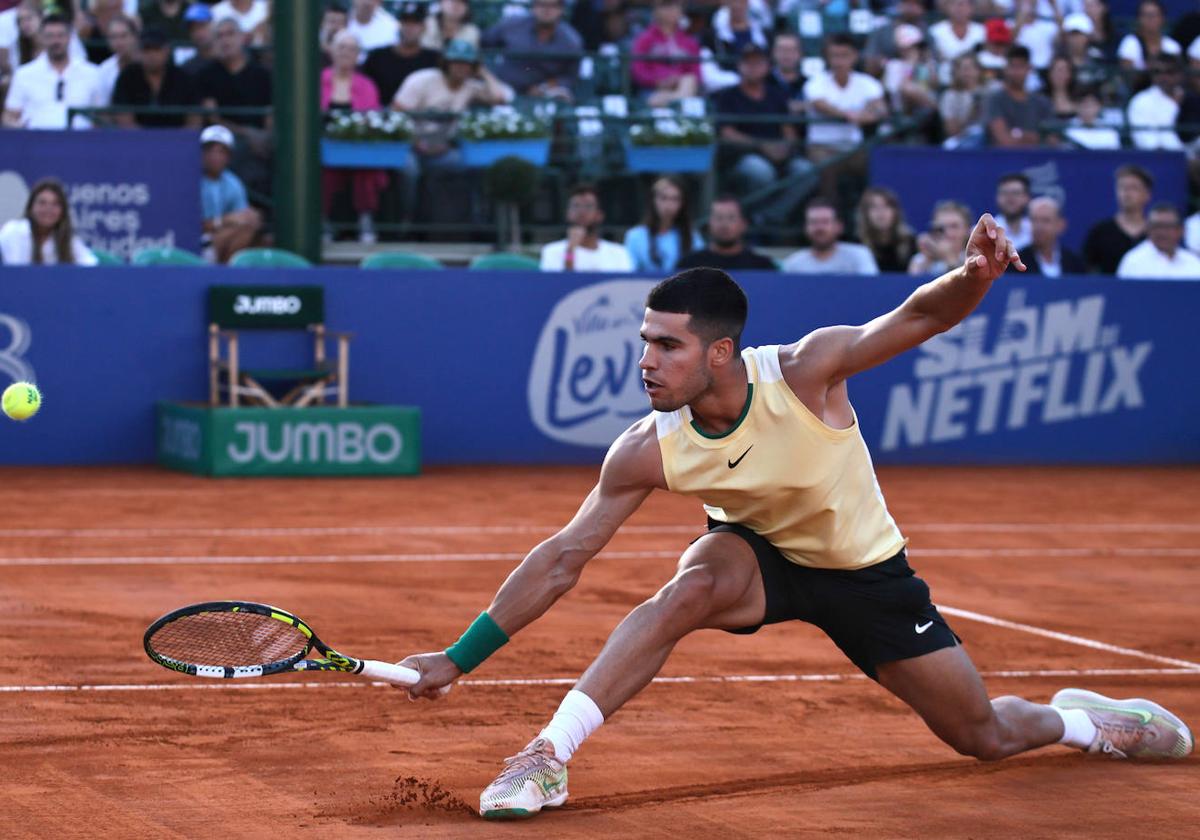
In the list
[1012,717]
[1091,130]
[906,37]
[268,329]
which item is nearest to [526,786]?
[1012,717]

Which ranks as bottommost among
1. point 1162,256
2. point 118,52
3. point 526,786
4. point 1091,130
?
point 526,786

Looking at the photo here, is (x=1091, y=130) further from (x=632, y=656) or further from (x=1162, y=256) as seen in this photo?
(x=632, y=656)

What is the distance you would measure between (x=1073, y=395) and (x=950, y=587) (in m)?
6.52

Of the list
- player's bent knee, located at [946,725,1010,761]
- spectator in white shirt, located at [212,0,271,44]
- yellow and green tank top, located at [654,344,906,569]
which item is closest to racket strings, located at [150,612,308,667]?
yellow and green tank top, located at [654,344,906,569]

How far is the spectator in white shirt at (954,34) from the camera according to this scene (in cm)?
1741

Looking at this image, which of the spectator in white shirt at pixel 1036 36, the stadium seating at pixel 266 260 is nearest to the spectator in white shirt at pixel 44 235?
the stadium seating at pixel 266 260

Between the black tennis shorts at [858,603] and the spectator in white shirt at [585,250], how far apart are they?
8.83 meters

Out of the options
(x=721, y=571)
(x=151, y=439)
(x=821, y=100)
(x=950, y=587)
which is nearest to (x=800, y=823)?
(x=721, y=571)

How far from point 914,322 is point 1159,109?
1350cm

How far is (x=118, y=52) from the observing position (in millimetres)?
14453

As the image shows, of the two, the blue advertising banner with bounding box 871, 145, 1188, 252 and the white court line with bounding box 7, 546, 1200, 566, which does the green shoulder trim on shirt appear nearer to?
the white court line with bounding box 7, 546, 1200, 566

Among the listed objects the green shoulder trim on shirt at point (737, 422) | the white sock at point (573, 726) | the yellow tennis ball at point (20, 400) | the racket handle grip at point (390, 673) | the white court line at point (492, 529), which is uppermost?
the green shoulder trim on shirt at point (737, 422)

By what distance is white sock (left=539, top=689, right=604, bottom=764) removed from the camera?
4.61 meters

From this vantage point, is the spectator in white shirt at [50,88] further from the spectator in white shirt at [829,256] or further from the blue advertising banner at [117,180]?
the spectator in white shirt at [829,256]
